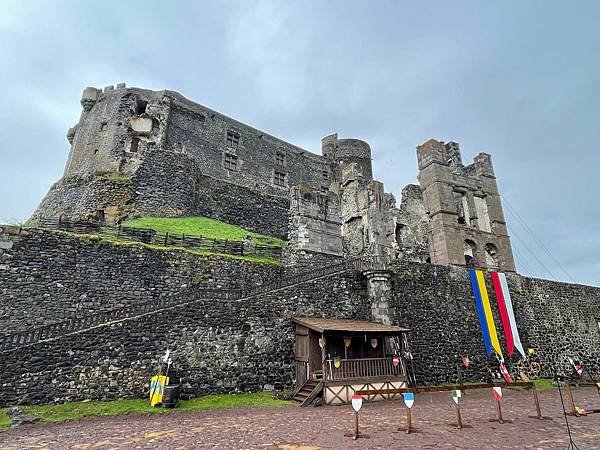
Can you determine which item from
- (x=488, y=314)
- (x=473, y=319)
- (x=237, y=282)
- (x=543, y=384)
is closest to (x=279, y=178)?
(x=237, y=282)

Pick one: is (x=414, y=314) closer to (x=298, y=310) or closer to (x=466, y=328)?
(x=466, y=328)

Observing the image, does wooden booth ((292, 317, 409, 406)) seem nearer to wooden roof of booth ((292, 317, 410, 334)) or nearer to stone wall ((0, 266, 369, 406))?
wooden roof of booth ((292, 317, 410, 334))

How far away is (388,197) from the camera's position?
106ft

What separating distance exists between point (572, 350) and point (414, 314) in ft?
41.4

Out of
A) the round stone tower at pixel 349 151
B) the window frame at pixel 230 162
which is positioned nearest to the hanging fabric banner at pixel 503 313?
the window frame at pixel 230 162

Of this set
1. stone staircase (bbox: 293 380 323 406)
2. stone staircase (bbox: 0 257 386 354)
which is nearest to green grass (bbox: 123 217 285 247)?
stone staircase (bbox: 0 257 386 354)

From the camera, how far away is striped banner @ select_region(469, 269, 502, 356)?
61.6ft

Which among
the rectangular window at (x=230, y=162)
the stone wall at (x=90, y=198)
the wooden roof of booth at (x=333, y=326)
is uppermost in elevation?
the rectangular window at (x=230, y=162)

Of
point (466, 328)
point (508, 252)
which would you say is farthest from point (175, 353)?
point (508, 252)

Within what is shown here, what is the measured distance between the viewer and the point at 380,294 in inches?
663

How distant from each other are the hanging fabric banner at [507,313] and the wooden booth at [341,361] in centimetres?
862

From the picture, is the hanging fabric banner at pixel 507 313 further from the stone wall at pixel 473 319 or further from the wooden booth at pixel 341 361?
the wooden booth at pixel 341 361

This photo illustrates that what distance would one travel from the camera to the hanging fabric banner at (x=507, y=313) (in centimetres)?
1944

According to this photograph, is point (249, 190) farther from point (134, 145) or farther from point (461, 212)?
point (461, 212)
